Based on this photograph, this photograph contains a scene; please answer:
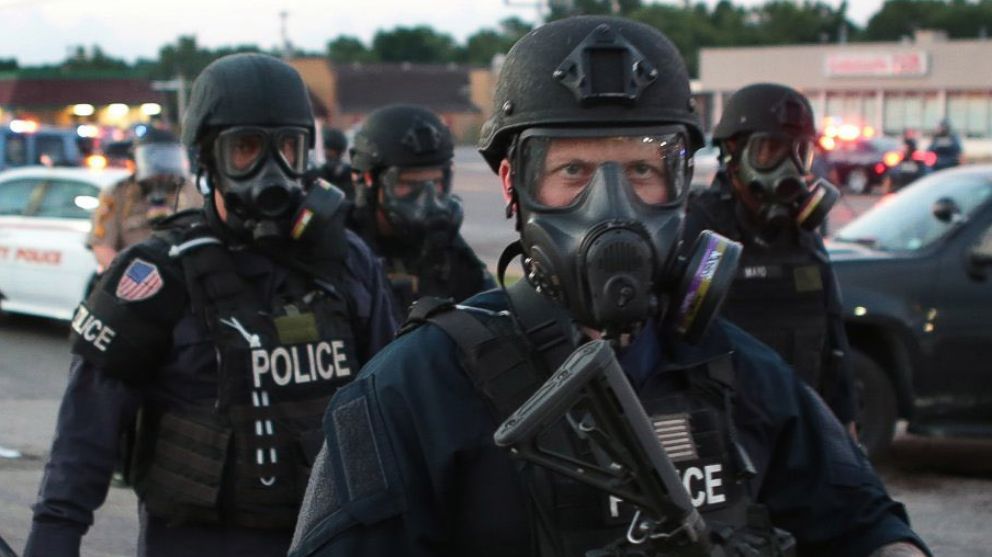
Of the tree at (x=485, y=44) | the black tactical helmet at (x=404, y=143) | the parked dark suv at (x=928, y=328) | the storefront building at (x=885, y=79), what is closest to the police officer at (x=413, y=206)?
the black tactical helmet at (x=404, y=143)

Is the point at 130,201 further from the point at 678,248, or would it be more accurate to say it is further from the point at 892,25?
the point at 892,25

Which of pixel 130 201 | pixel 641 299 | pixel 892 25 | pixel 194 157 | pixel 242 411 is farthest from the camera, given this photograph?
pixel 892 25

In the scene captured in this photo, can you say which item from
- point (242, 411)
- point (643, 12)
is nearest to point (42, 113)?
point (643, 12)

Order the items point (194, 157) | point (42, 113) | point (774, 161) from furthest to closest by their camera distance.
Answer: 1. point (42, 113)
2. point (774, 161)
3. point (194, 157)

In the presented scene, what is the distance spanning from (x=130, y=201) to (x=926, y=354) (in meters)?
4.85

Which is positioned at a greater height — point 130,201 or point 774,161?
point 774,161

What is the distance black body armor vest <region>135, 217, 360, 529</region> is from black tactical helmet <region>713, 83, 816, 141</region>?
103 inches

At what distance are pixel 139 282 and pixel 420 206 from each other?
2.97 metres

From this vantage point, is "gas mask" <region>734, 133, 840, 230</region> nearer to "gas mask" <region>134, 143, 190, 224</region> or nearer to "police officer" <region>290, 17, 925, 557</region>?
"police officer" <region>290, 17, 925, 557</region>

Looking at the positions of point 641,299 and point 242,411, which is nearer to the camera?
point 641,299

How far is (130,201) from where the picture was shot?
913cm

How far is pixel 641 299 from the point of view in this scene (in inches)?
84.4

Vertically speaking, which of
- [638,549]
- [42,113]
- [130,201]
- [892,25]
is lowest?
[892,25]

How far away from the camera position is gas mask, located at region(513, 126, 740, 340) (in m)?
2.14
